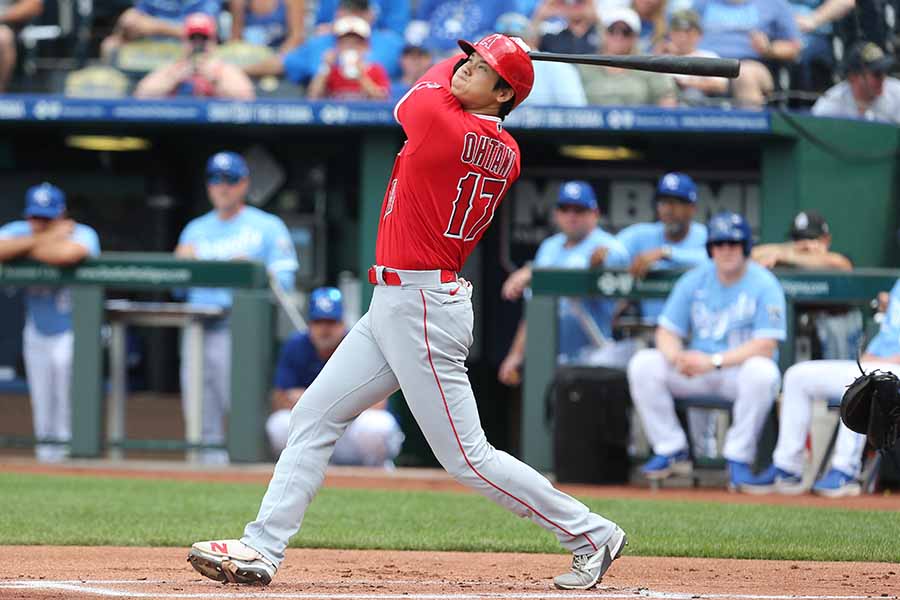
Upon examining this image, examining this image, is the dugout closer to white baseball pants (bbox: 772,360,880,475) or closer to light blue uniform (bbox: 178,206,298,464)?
light blue uniform (bbox: 178,206,298,464)

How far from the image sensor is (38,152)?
1158 centimetres

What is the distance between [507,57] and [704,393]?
4.17 metres

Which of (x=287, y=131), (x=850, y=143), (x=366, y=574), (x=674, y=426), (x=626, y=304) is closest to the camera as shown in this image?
(x=366, y=574)

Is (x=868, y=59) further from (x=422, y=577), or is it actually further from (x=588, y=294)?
(x=422, y=577)

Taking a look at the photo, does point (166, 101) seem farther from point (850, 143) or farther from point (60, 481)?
point (850, 143)

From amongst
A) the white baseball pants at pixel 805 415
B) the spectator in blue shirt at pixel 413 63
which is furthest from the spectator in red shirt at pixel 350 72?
the white baseball pants at pixel 805 415

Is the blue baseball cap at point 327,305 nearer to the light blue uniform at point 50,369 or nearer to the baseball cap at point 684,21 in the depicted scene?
the light blue uniform at point 50,369

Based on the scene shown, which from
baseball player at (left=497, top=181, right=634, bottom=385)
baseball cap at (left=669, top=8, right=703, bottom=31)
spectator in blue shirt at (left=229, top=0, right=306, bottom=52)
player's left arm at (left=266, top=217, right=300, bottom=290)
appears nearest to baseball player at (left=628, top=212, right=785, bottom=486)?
baseball player at (left=497, top=181, right=634, bottom=385)

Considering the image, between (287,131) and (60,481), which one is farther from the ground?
(287,131)

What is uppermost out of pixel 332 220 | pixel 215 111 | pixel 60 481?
pixel 215 111

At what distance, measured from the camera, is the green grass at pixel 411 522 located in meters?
6.01

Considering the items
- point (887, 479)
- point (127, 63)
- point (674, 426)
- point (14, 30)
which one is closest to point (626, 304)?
point (674, 426)

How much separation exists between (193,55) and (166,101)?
379 mm

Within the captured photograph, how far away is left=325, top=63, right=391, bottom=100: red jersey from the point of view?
1024 cm
